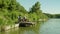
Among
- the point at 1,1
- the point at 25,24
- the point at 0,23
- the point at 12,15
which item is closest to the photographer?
the point at 0,23

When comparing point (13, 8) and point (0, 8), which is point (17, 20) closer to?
point (0, 8)

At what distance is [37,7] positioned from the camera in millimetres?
92562

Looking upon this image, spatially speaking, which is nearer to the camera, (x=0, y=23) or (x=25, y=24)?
(x=0, y=23)

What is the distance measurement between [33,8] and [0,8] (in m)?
44.5

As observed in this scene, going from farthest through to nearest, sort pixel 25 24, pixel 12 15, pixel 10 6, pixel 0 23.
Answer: pixel 10 6
pixel 12 15
pixel 25 24
pixel 0 23

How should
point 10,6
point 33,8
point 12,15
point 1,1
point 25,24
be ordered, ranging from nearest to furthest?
1. point 25,24
2. point 12,15
3. point 1,1
4. point 10,6
5. point 33,8

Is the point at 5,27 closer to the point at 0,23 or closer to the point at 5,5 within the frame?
the point at 0,23

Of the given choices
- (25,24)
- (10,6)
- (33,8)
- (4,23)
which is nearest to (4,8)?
(10,6)

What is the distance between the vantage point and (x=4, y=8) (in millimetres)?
48062

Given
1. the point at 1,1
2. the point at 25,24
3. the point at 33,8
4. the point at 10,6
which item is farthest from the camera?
the point at 33,8

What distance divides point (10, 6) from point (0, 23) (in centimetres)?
2520

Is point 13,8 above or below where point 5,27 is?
above


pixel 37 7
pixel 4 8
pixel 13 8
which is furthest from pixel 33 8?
pixel 4 8

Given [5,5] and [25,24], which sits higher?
[5,5]
